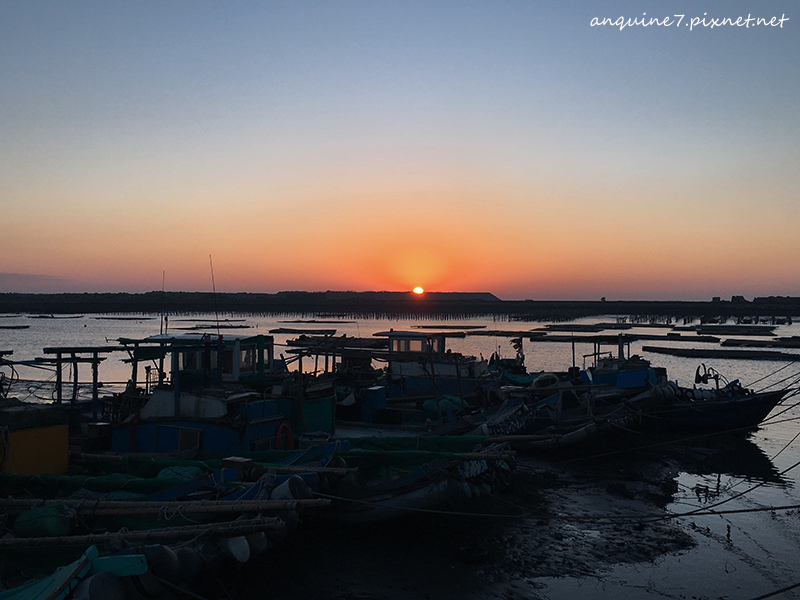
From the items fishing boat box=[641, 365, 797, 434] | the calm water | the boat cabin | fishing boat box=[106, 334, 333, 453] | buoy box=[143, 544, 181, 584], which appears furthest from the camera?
fishing boat box=[641, 365, 797, 434]

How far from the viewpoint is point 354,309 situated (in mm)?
189000

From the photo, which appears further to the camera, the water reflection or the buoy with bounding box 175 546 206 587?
the water reflection

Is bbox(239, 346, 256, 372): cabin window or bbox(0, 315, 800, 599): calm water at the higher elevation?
bbox(239, 346, 256, 372): cabin window

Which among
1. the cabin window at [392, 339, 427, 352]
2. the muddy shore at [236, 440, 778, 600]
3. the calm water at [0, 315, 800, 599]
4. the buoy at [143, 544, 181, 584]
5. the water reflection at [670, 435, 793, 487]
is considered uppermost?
the cabin window at [392, 339, 427, 352]

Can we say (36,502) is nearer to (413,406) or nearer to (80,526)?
(80,526)

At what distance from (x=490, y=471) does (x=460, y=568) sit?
3.25 metres

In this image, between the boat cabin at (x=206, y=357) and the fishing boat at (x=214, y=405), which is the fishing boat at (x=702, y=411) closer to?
the fishing boat at (x=214, y=405)

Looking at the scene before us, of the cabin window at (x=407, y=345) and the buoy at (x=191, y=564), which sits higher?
the cabin window at (x=407, y=345)


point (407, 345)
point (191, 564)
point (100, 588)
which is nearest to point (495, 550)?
point (191, 564)

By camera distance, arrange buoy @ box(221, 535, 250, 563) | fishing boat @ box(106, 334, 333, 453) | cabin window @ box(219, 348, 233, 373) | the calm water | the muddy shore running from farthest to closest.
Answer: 1. cabin window @ box(219, 348, 233, 373)
2. fishing boat @ box(106, 334, 333, 453)
3. the calm water
4. the muddy shore
5. buoy @ box(221, 535, 250, 563)

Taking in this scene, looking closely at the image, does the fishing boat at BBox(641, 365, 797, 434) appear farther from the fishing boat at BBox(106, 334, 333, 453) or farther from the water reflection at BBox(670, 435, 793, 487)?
the fishing boat at BBox(106, 334, 333, 453)

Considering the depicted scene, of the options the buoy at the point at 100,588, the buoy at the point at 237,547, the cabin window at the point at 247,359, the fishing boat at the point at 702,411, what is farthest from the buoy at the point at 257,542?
the fishing boat at the point at 702,411

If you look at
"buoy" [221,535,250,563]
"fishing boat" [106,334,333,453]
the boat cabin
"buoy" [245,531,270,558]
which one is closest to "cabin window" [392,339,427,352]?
"fishing boat" [106,334,333,453]

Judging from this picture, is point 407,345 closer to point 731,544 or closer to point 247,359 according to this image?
point 247,359
